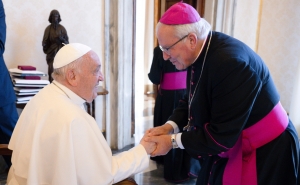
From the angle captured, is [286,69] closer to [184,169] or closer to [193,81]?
[184,169]

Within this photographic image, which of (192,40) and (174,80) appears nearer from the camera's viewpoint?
(192,40)

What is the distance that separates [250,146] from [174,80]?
161 centimetres

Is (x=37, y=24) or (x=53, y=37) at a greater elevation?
(x=37, y=24)

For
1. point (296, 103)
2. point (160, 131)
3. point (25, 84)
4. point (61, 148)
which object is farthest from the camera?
point (296, 103)

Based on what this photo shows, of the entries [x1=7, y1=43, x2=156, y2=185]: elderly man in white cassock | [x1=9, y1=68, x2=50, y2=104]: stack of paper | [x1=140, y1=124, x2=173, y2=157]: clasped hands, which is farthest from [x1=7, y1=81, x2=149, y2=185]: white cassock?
[x1=9, y1=68, x2=50, y2=104]: stack of paper

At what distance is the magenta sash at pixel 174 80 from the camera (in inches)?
119

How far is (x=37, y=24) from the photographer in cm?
285

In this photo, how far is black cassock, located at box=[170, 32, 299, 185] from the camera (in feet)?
4.20

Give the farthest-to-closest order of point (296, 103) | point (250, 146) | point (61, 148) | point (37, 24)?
point (296, 103) → point (37, 24) → point (250, 146) → point (61, 148)

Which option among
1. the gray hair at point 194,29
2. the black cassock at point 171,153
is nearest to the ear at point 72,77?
the gray hair at point 194,29

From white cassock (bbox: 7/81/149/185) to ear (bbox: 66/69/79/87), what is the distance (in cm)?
5

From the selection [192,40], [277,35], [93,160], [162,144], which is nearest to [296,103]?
[277,35]

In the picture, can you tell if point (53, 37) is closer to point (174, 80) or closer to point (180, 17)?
point (174, 80)

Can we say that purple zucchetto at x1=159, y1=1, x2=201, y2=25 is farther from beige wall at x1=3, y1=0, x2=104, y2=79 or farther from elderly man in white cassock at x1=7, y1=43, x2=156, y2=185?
beige wall at x1=3, y1=0, x2=104, y2=79
